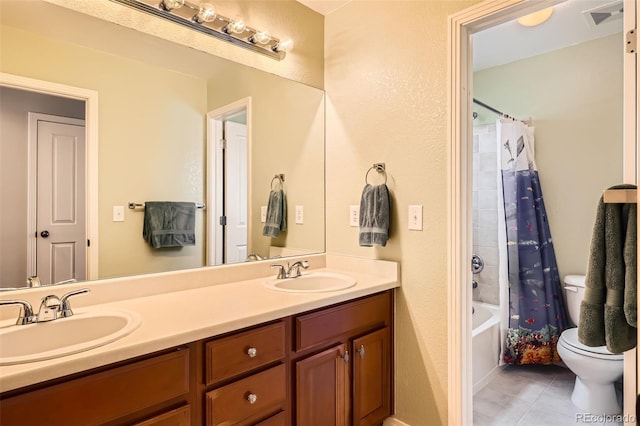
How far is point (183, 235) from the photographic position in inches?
65.8

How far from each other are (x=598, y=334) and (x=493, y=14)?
1.29 metres

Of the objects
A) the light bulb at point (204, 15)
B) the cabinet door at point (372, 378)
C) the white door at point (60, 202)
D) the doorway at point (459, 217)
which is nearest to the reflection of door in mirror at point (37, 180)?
the white door at point (60, 202)

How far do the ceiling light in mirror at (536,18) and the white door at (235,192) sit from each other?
1905 mm

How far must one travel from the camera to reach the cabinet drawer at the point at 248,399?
3.70ft

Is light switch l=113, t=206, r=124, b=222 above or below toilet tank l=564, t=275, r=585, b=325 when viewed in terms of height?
above

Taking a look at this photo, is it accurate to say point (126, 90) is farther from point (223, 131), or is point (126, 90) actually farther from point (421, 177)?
point (421, 177)

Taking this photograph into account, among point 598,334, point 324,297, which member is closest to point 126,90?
point 324,297

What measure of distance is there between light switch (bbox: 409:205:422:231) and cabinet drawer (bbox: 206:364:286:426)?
908mm

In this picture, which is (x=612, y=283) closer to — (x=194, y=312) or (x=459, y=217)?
(x=459, y=217)

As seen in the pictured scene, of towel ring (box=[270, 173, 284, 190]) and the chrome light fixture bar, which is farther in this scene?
towel ring (box=[270, 173, 284, 190])

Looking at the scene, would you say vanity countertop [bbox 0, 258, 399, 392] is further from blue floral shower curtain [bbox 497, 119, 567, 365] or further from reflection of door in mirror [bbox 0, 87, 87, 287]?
blue floral shower curtain [bbox 497, 119, 567, 365]

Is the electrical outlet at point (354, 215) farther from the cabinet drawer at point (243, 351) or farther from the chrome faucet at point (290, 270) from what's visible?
the cabinet drawer at point (243, 351)

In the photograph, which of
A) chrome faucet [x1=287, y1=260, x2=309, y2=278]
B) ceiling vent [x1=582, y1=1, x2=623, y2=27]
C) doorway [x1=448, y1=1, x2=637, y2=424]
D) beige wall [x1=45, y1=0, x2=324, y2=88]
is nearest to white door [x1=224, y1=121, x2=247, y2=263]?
chrome faucet [x1=287, y1=260, x2=309, y2=278]

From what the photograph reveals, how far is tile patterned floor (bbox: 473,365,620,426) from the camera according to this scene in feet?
6.42
